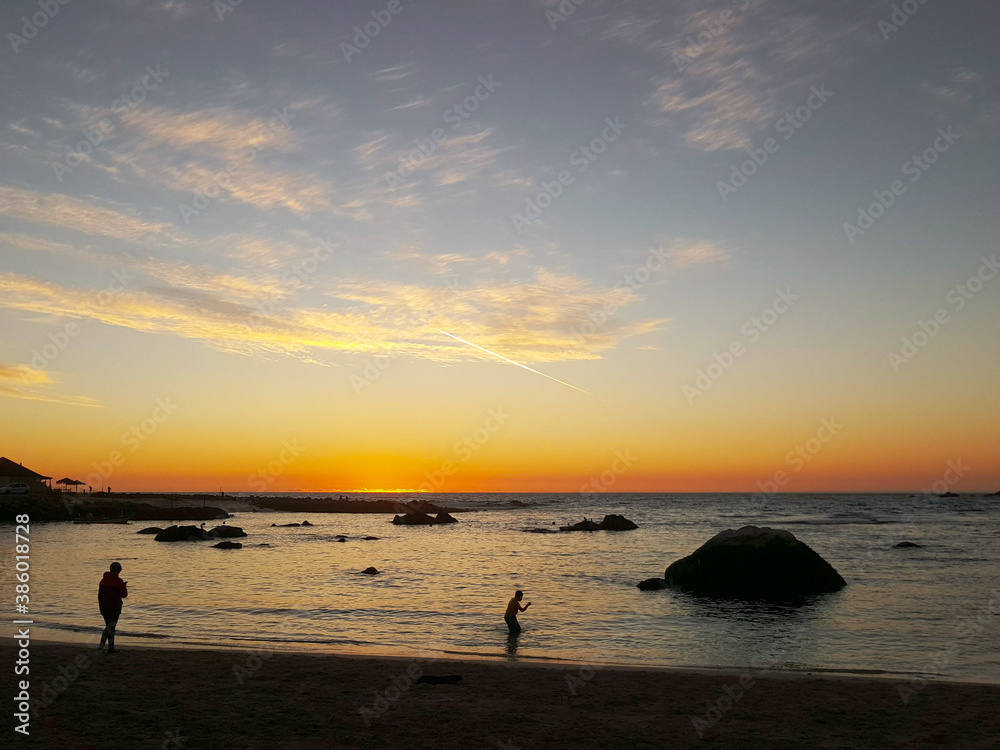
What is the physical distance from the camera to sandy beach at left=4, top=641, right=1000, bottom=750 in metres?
11.8

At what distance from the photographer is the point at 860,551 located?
181ft

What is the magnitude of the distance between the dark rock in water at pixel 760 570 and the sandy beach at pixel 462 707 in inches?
574

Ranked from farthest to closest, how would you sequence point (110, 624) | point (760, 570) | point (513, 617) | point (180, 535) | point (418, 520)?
point (418, 520) < point (180, 535) < point (760, 570) < point (513, 617) < point (110, 624)

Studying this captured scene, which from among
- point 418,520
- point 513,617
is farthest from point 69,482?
point 513,617

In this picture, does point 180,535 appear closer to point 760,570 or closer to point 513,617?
point 513,617

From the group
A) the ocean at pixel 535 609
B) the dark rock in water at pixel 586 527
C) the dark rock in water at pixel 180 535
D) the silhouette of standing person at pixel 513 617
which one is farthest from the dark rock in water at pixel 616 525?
the silhouette of standing person at pixel 513 617

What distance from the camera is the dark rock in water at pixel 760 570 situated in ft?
104

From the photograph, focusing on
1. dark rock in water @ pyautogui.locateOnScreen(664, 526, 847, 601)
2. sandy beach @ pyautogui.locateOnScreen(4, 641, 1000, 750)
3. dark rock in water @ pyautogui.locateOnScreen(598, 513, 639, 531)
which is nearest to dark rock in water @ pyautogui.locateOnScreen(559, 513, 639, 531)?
dark rock in water @ pyautogui.locateOnScreen(598, 513, 639, 531)

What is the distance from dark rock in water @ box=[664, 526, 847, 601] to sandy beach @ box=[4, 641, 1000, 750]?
574 inches

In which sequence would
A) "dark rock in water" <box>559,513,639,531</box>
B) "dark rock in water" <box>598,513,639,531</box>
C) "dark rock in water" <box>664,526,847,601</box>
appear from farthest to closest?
"dark rock in water" <box>559,513,639,531</box> → "dark rock in water" <box>598,513,639,531</box> → "dark rock in water" <box>664,526,847,601</box>

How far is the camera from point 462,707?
1395 cm

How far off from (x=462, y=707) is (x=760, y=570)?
22497 millimetres

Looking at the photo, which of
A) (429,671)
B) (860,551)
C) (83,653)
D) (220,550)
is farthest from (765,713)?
(220,550)

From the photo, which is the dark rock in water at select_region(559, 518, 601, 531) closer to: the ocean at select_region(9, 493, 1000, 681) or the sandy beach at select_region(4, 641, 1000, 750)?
the ocean at select_region(9, 493, 1000, 681)
